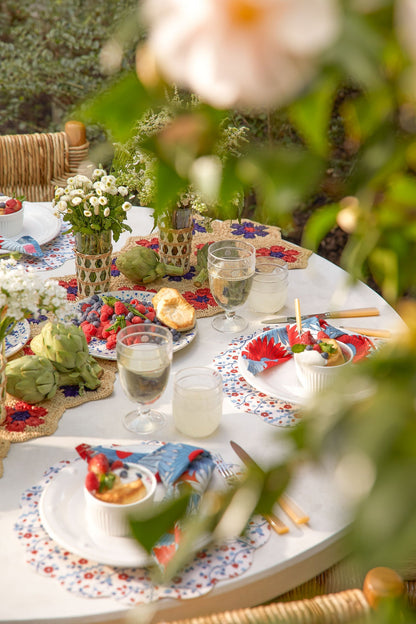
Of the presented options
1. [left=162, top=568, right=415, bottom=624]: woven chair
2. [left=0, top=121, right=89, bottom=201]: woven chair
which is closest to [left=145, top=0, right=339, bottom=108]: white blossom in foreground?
[left=162, top=568, right=415, bottom=624]: woven chair

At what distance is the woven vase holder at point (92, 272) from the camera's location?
1.73 meters

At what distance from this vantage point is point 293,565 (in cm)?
98

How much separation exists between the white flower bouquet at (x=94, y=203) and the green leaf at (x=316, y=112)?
4.62 ft

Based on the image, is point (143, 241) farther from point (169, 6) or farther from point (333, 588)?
point (169, 6)

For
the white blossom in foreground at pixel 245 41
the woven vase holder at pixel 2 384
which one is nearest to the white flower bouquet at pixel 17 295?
the woven vase holder at pixel 2 384

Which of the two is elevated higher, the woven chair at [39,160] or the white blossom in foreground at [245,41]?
the white blossom in foreground at [245,41]

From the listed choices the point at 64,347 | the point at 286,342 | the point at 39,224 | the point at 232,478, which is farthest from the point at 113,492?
Result: the point at 39,224

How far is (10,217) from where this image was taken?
6.58ft

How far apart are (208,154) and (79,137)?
2595 mm

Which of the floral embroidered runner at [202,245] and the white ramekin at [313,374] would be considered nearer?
the white ramekin at [313,374]

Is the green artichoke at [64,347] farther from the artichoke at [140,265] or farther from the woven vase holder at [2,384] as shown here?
the artichoke at [140,265]

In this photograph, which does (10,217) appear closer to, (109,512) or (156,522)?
(109,512)

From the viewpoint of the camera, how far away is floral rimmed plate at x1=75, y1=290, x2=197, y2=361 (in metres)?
1.47

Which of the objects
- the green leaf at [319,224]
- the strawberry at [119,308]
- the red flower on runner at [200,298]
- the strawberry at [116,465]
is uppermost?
the green leaf at [319,224]
